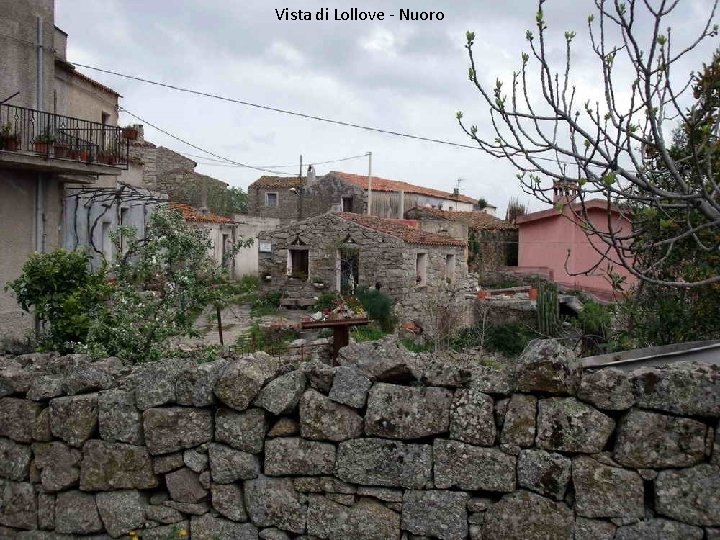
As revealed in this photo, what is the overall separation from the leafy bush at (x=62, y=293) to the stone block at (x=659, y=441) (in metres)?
5.24

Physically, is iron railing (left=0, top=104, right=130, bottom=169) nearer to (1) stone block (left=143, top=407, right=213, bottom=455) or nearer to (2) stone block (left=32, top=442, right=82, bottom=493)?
(2) stone block (left=32, top=442, right=82, bottom=493)

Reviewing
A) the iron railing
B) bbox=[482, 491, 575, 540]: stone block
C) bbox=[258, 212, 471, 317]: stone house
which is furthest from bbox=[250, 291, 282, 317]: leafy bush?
bbox=[482, 491, 575, 540]: stone block

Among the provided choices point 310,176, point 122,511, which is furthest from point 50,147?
point 310,176

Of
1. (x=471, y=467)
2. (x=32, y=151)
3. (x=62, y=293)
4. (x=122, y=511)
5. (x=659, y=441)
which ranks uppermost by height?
(x=32, y=151)

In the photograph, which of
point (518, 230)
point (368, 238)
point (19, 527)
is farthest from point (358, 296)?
point (19, 527)

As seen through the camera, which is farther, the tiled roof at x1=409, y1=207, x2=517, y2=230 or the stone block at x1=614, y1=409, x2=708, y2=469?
the tiled roof at x1=409, y1=207, x2=517, y2=230

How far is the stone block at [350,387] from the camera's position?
4258mm

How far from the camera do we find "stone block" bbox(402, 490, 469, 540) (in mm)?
4109

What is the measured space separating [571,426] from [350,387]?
4.18ft

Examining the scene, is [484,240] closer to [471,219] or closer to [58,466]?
[471,219]

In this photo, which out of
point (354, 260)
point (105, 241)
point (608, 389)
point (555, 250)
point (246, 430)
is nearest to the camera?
point (608, 389)

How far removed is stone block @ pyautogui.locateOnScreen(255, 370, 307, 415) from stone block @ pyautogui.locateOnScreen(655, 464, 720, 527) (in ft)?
6.80

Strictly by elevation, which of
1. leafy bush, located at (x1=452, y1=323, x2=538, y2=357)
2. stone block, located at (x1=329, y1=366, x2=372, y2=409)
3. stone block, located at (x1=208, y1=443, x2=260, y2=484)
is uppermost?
stone block, located at (x1=329, y1=366, x2=372, y2=409)

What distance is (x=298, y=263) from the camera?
72.9ft
